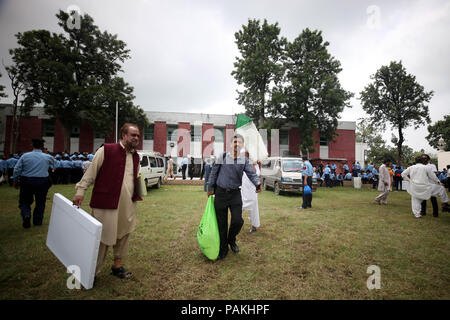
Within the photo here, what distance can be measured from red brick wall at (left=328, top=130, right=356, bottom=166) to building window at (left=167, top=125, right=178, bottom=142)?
65.9ft

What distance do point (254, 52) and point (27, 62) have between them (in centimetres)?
2182

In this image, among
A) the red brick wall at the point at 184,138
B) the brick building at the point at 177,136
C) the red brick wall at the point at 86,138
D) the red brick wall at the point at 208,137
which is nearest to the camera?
the brick building at the point at 177,136

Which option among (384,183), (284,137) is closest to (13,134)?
(284,137)

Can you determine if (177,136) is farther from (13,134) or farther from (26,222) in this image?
(26,222)

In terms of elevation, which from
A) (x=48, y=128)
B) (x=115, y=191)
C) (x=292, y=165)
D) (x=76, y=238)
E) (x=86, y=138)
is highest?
(x=48, y=128)

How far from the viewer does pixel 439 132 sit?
32156 millimetres

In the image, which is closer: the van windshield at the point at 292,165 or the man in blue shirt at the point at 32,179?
the man in blue shirt at the point at 32,179

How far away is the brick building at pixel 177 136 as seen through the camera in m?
23.0

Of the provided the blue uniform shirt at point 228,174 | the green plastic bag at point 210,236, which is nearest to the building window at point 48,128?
the blue uniform shirt at point 228,174

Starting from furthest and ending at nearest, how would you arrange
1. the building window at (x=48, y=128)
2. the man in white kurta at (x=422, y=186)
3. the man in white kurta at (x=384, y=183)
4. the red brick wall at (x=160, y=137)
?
the red brick wall at (x=160, y=137) → the building window at (x=48, y=128) → the man in white kurta at (x=384, y=183) → the man in white kurta at (x=422, y=186)

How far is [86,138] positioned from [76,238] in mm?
26151

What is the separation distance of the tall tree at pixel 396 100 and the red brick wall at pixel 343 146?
3950 millimetres

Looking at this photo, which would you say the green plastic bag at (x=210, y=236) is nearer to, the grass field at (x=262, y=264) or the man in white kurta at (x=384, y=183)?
the grass field at (x=262, y=264)
